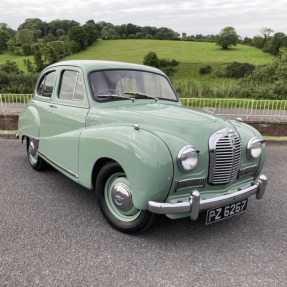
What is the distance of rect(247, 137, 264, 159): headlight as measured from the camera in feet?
10.2

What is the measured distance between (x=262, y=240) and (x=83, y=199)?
7.28 ft

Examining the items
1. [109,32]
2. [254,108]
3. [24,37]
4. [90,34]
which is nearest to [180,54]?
[90,34]

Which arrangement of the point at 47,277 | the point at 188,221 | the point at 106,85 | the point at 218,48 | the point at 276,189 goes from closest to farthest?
the point at 47,277 < the point at 188,221 < the point at 106,85 < the point at 276,189 < the point at 218,48

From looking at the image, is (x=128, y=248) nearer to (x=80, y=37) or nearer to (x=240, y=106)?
(x=240, y=106)

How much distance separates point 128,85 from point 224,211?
6.59 ft

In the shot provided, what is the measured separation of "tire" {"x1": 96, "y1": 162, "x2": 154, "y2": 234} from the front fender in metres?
0.19

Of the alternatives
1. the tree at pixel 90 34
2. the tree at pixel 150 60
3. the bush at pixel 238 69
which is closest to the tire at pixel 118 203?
the bush at pixel 238 69

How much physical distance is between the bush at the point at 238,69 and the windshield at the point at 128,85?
38.2 meters

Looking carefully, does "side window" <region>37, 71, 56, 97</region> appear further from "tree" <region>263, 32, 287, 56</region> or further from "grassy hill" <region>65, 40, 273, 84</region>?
"tree" <region>263, 32, 287, 56</region>

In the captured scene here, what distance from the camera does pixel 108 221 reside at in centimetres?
316

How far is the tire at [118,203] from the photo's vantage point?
288cm

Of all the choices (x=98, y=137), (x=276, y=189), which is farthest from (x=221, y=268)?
(x=276, y=189)

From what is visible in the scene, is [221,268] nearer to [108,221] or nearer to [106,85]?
[108,221]

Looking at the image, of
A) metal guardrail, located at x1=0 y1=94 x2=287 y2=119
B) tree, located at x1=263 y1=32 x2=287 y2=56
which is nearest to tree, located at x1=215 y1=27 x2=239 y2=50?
tree, located at x1=263 y1=32 x2=287 y2=56
